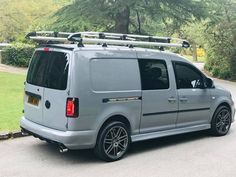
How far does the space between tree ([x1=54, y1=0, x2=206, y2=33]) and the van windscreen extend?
39.1 ft

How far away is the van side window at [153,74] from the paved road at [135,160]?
1183mm

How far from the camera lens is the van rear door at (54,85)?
258 inches

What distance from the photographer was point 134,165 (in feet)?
21.9

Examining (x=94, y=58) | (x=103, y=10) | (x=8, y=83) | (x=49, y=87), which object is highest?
(x=103, y=10)

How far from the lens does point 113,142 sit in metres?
6.94

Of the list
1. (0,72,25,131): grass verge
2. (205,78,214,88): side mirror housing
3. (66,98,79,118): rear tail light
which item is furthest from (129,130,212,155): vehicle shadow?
(0,72,25,131): grass verge

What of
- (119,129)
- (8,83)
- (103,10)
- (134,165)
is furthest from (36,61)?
(103,10)

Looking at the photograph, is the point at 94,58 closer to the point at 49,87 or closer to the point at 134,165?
the point at 49,87

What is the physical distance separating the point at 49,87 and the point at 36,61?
748mm

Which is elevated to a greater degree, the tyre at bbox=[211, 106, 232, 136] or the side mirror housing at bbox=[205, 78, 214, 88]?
the side mirror housing at bbox=[205, 78, 214, 88]

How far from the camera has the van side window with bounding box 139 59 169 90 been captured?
742 cm

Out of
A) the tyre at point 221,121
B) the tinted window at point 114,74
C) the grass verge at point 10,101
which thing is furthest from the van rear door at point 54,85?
the tyre at point 221,121

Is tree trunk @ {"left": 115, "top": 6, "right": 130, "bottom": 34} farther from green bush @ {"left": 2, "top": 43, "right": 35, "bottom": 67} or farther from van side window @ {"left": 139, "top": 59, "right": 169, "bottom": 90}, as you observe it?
van side window @ {"left": 139, "top": 59, "right": 169, "bottom": 90}

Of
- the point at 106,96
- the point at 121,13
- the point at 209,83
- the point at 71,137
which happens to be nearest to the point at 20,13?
the point at 121,13
